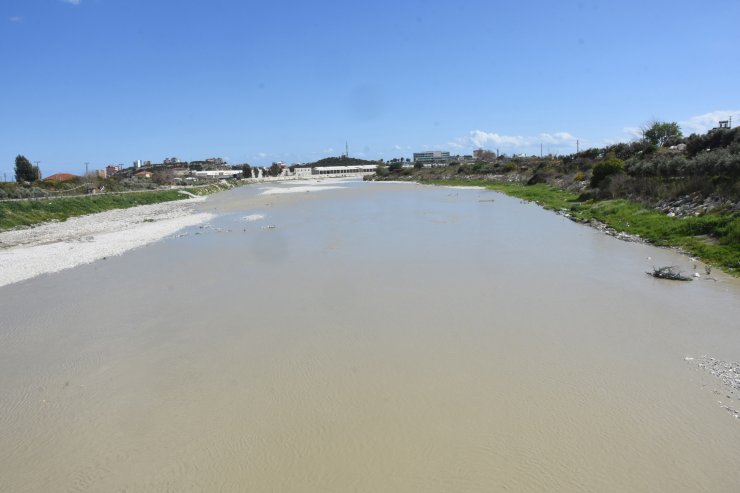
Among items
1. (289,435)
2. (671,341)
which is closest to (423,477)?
(289,435)

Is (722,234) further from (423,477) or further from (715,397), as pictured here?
(423,477)

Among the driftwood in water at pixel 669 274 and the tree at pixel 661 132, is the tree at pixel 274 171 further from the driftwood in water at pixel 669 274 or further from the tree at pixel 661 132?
the driftwood in water at pixel 669 274

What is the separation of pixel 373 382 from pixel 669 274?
8670 millimetres

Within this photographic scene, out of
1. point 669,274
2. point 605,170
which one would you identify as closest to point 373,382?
point 669,274

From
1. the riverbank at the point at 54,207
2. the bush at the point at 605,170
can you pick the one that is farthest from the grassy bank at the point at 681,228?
the riverbank at the point at 54,207

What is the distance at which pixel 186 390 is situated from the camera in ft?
21.6

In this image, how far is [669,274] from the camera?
1160 cm

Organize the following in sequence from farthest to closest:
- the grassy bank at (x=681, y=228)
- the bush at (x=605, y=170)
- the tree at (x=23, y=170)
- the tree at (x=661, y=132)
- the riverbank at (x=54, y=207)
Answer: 1. the tree at (x=23, y=170)
2. the tree at (x=661, y=132)
3. the bush at (x=605, y=170)
4. the riverbank at (x=54, y=207)
5. the grassy bank at (x=681, y=228)

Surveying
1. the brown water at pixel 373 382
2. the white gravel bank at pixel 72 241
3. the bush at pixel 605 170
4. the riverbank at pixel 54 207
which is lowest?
the brown water at pixel 373 382

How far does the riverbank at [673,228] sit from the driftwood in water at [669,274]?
1187 mm

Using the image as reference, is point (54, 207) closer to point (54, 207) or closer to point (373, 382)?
point (54, 207)

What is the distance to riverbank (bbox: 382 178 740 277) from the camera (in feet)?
43.2

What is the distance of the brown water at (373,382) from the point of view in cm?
477

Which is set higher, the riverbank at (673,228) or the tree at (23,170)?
the tree at (23,170)
